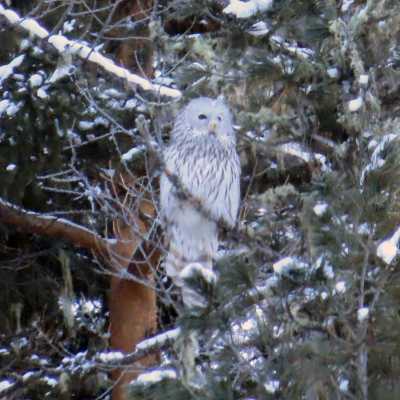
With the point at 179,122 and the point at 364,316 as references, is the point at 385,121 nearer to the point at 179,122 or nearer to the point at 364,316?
the point at 364,316

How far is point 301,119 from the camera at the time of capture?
6.62 meters

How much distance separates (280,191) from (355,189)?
975mm

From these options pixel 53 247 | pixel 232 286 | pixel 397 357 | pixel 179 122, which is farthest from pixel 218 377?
pixel 53 247

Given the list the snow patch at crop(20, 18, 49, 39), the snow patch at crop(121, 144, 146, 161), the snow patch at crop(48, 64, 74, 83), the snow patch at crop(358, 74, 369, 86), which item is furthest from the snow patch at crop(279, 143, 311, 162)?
the snow patch at crop(20, 18, 49, 39)

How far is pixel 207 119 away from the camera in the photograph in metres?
7.99

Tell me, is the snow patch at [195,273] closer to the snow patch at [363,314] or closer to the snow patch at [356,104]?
the snow patch at [363,314]

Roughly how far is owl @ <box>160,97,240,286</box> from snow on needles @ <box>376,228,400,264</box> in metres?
2.48

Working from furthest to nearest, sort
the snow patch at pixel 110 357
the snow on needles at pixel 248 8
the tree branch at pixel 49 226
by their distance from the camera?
the tree branch at pixel 49 226
the snow patch at pixel 110 357
the snow on needles at pixel 248 8

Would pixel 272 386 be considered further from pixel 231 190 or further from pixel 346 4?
pixel 231 190

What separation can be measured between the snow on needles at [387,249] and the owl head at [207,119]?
2678mm

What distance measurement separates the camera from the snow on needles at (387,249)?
5.35 m

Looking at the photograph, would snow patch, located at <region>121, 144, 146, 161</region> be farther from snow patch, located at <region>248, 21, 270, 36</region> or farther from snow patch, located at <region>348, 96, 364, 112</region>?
snow patch, located at <region>348, 96, 364, 112</region>

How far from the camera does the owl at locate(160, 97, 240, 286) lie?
26.0ft

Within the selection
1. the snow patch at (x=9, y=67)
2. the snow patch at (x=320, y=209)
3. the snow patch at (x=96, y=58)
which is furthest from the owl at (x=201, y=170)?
the snow patch at (x=320, y=209)
